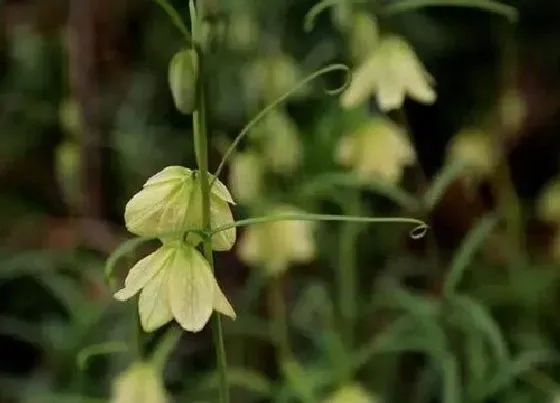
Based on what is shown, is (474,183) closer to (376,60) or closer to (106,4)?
(376,60)

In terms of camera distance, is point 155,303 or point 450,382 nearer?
point 155,303

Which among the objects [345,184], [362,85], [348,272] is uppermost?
[362,85]

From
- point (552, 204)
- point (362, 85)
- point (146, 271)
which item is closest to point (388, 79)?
point (362, 85)

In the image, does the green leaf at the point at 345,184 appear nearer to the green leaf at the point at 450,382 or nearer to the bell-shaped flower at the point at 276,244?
the bell-shaped flower at the point at 276,244

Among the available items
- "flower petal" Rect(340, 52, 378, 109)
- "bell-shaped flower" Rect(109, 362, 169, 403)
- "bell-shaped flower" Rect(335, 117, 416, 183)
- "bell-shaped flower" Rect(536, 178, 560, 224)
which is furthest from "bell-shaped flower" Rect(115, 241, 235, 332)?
"bell-shaped flower" Rect(536, 178, 560, 224)

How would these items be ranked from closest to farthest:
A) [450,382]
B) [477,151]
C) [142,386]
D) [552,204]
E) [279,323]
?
[142,386], [450,382], [279,323], [552,204], [477,151]

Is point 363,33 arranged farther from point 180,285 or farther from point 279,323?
point 180,285
